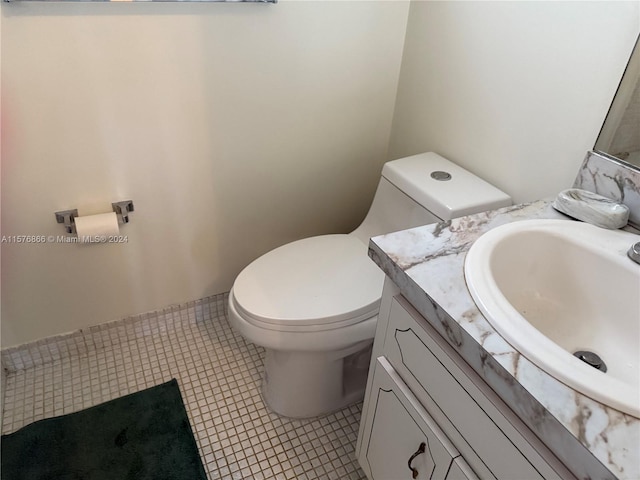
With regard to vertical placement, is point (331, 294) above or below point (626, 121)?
below

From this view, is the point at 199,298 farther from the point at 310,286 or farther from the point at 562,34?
the point at 562,34

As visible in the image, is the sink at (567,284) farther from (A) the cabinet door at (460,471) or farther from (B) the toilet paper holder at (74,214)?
(B) the toilet paper holder at (74,214)

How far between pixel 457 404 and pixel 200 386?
1060 mm

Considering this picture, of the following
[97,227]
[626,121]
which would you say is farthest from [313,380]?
[626,121]

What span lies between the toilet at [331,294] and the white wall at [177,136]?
29 cm

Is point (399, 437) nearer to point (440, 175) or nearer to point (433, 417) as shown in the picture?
point (433, 417)

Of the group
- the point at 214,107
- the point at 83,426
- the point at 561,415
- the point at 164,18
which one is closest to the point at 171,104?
the point at 214,107

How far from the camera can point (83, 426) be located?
1491 mm

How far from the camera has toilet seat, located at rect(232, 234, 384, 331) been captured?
129cm

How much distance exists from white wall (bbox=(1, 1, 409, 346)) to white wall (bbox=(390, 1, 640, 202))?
0.16 meters

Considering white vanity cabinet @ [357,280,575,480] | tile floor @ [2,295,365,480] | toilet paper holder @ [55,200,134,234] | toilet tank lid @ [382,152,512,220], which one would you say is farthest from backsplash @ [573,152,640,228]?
toilet paper holder @ [55,200,134,234]

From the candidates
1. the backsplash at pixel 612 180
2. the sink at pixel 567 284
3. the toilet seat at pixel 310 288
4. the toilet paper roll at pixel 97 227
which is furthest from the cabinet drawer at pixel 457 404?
the toilet paper roll at pixel 97 227

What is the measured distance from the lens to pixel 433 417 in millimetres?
929

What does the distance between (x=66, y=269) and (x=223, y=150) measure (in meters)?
0.63
